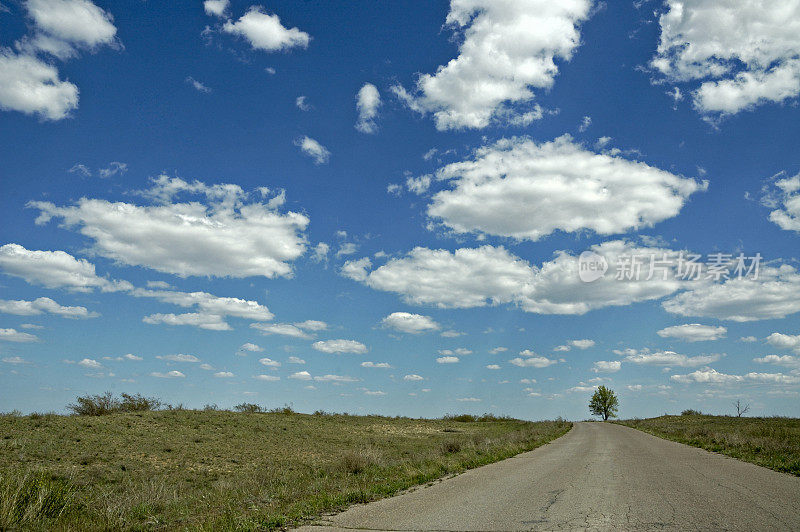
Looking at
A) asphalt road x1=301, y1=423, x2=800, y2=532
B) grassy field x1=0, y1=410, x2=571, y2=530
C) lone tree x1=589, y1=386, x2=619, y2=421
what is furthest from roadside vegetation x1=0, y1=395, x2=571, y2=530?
lone tree x1=589, y1=386, x2=619, y2=421

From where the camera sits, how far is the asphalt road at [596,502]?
25.6 feet

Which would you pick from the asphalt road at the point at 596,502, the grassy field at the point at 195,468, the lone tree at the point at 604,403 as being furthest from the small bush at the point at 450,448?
the lone tree at the point at 604,403

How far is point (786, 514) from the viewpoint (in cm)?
802

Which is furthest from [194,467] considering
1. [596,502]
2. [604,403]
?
[604,403]

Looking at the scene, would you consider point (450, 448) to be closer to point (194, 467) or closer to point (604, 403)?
point (194, 467)

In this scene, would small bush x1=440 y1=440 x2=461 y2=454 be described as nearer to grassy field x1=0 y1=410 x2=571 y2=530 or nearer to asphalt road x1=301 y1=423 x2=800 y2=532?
grassy field x1=0 y1=410 x2=571 y2=530

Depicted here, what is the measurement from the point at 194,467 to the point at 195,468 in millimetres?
333

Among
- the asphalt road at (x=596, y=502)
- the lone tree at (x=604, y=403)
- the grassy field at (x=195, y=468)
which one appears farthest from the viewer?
the lone tree at (x=604, y=403)

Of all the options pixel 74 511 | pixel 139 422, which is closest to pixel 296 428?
pixel 139 422

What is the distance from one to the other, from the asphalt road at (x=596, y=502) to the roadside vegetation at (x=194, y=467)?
142 cm

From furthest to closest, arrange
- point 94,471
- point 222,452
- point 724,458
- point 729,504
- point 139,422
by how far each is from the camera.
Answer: point 139,422, point 222,452, point 94,471, point 724,458, point 729,504

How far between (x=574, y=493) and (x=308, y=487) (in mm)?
6373

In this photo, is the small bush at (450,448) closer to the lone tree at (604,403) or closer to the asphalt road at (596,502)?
the asphalt road at (596,502)

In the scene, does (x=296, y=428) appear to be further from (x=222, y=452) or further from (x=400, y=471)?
(x=400, y=471)
